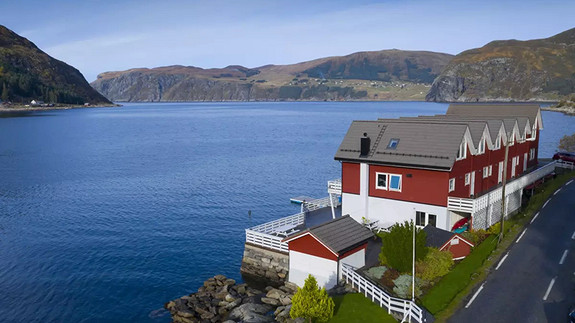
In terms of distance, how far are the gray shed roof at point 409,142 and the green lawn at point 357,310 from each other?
14520 millimetres

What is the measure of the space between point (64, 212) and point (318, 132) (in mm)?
119817

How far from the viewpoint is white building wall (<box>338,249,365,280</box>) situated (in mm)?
29391

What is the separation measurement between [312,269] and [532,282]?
13594mm

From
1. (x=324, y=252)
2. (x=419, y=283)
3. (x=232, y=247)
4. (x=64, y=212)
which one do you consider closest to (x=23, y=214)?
(x=64, y=212)

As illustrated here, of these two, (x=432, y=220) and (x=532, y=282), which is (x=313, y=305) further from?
(x=432, y=220)

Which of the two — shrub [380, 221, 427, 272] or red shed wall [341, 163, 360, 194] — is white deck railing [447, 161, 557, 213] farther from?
shrub [380, 221, 427, 272]

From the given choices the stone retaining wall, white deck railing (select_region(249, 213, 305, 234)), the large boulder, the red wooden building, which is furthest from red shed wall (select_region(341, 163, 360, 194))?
the large boulder

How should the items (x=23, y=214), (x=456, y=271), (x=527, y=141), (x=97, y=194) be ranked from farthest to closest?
1. (x=97, y=194)
2. (x=23, y=214)
3. (x=527, y=141)
4. (x=456, y=271)

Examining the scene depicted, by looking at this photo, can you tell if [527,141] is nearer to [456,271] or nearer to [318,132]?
[456,271]

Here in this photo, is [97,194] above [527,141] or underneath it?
underneath

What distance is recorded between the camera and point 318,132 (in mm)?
171375

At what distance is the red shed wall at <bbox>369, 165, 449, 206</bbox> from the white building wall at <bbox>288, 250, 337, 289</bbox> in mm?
11267

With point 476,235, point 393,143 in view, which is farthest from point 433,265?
point 393,143

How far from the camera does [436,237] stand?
31.6m
